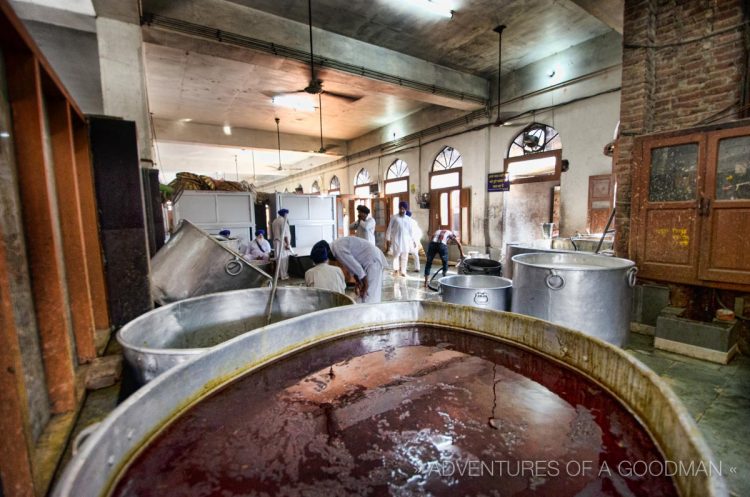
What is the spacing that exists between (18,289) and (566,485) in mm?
1931

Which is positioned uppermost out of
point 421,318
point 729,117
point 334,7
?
point 334,7

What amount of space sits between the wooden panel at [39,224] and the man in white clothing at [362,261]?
9.35ft

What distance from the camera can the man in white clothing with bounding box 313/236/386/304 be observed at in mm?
4156

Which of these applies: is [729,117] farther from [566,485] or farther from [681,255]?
[566,485]

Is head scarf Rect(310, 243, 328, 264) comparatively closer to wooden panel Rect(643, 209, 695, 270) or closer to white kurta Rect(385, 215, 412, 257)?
wooden panel Rect(643, 209, 695, 270)

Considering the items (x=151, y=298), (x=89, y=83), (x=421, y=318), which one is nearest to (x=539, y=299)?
(x=421, y=318)

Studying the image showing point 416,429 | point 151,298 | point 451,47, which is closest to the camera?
point 416,429

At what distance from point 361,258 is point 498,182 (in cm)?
600

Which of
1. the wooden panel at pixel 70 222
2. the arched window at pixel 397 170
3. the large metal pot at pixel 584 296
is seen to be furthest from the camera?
the arched window at pixel 397 170

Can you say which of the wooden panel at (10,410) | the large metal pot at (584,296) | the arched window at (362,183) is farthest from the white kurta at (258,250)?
the arched window at (362,183)

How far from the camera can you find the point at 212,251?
248 centimetres

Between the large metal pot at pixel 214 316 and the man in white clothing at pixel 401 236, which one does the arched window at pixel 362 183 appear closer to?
the man in white clothing at pixel 401 236

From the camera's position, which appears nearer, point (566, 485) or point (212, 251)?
point (566, 485)

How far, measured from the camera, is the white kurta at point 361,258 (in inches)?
164
